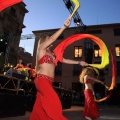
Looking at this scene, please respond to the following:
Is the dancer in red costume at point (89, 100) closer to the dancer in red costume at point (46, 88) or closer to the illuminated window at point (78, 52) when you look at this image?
the dancer in red costume at point (46, 88)

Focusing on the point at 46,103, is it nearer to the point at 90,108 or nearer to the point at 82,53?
the point at 90,108

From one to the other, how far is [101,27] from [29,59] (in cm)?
2343

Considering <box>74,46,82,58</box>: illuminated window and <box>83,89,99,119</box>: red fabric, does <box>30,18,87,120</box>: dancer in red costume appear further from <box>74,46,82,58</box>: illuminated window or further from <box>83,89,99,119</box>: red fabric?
<box>74,46,82,58</box>: illuminated window

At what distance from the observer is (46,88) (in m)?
3.27

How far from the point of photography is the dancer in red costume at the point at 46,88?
Answer: 10.3ft

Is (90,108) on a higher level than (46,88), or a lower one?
lower

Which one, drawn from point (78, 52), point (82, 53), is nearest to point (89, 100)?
point (82, 53)

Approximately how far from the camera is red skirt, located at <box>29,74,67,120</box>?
10.2 feet

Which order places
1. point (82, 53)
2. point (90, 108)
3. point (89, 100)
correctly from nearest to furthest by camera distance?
point (90, 108), point (89, 100), point (82, 53)

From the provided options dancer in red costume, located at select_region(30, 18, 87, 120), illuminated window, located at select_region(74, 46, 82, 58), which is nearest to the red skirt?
dancer in red costume, located at select_region(30, 18, 87, 120)

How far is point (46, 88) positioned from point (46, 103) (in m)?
0.24

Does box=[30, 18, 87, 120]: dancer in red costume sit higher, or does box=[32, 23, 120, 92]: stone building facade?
box=[32, 23, 120, 92]: stone building facade

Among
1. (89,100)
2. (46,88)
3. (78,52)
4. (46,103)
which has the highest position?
(78,52)

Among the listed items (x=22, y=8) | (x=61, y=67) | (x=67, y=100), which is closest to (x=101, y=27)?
(x=61, y=67)
